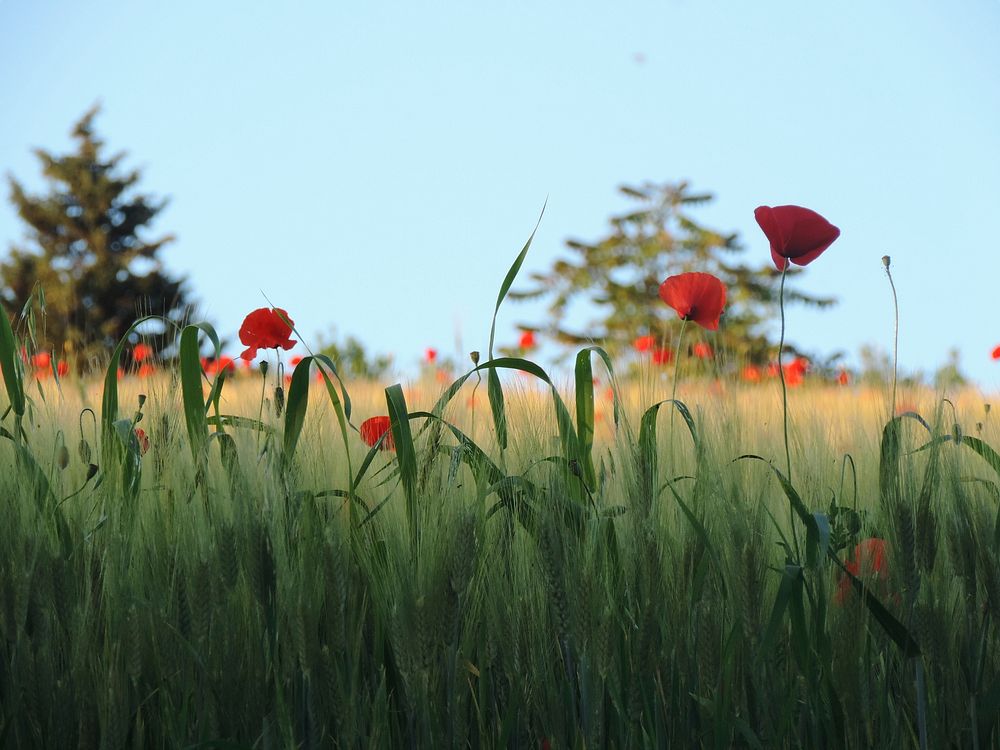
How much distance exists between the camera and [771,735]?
1.04 metres

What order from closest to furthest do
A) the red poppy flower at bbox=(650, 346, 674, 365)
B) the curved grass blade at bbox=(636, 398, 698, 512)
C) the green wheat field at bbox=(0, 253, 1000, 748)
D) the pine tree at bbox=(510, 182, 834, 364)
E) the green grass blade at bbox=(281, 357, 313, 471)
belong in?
the green wheat field at bbox=(0, 253, 1000, 748) < the curved grass blade at bbox=(636, 398, 698, 512) < the green grass blade at bbox=(281, 357, 313, 471) < the red poppy flower at bbox=(650, 346, 674, 365) < the pine tree at bbox=(510, 182, 834, 364)

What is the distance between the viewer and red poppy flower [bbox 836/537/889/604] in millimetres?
1089

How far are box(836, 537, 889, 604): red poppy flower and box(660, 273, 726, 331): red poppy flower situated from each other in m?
0.56

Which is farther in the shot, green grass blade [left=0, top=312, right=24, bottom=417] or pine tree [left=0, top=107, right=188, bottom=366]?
pine tree [left=0, top=107, right=188, bottom=366]

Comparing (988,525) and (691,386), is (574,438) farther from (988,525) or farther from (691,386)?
(988,525)

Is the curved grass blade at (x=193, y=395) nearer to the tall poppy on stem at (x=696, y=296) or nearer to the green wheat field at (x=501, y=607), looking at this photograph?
the green wheat field at (x=501, y=607)

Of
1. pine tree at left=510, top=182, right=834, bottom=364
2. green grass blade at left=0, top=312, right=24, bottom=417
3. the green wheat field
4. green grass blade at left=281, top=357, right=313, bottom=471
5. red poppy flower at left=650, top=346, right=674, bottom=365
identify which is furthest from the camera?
pine tree at left=510, top=182, right=834, bottom=364

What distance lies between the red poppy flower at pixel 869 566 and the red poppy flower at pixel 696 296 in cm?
→ 56

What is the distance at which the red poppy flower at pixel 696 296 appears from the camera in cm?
161

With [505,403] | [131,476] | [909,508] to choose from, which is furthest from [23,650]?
[909,508]

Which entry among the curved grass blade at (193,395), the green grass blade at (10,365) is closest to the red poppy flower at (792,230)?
the curved grass blade at (193,395)

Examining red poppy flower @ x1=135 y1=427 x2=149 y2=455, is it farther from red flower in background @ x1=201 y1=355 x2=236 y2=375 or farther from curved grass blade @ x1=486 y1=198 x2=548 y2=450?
curved grass blade @ x1=486 y1=198 x2=548 y2=450

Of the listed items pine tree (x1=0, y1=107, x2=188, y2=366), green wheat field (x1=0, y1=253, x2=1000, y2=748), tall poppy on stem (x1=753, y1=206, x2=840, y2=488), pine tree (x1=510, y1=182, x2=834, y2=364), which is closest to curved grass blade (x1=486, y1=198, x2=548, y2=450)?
green wheat field (x1=0, y1=253, x2=1000, y2=748)

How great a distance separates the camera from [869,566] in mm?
1093
